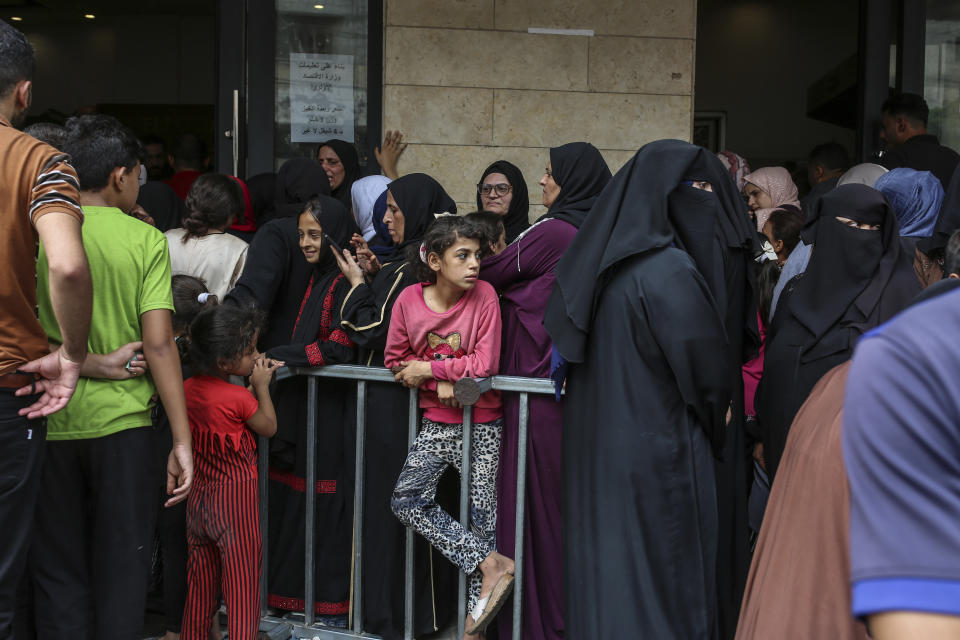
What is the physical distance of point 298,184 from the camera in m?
4.62

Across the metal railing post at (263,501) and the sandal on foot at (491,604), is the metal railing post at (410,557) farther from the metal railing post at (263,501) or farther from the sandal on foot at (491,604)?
the metal railing post at (263,501)

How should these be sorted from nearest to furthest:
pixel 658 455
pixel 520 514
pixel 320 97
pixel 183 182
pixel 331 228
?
pixel 658 455 < pixel 520 514 < pixel 331 228 < pixel 320 97 < pixel 183 182

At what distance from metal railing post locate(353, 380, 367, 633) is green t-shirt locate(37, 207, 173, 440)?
2.96 feet

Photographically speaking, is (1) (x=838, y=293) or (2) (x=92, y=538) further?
(1) (x=838, y=293)

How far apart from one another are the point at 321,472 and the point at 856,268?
2.38m

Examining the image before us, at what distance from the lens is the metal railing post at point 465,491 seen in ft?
11.2

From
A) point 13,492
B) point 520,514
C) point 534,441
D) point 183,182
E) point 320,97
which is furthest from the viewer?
point 183,182

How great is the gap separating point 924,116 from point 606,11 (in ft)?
7.36

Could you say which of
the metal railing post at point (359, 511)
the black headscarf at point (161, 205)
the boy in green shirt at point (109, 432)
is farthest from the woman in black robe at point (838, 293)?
the black headscarf at point (161, 205)

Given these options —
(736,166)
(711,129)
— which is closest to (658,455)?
(736,166)

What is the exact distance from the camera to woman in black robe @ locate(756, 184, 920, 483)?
329 cm

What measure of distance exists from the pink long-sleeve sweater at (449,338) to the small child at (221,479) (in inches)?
23.3

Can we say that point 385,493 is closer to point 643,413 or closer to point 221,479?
point 221,479

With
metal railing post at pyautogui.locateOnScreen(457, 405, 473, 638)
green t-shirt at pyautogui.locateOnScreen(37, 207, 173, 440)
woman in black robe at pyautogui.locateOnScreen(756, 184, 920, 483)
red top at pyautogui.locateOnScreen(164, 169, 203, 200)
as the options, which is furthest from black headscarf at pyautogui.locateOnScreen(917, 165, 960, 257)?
red top at pyautogui.locateOnScreen(164, 169, 203, 200)
